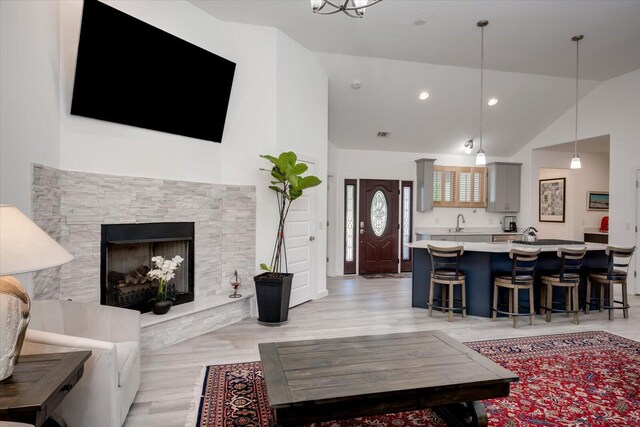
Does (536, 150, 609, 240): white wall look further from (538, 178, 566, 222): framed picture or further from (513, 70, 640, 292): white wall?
(513, 70, 640, 292): white wall

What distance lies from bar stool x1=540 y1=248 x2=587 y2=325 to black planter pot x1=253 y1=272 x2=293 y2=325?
331 cm

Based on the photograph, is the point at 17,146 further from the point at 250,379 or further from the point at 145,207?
the point at 250,379

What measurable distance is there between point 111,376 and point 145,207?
213 centimetres

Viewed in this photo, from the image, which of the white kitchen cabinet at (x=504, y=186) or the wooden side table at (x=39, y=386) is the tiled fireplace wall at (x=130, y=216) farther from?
the white kitchen cabinet at (x=504, y=186)

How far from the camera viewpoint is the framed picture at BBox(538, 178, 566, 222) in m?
8.87

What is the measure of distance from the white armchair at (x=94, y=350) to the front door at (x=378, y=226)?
19.0 feet

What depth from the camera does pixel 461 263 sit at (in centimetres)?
496

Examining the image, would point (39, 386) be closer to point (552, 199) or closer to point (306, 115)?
point (306, 115)

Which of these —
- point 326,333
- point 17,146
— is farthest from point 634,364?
point 17,146

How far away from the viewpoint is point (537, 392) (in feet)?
9.23

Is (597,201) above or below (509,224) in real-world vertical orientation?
above

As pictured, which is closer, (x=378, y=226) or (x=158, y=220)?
(x=158, y=220)

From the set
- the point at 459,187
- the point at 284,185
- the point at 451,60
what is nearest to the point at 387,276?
the point at 459,187

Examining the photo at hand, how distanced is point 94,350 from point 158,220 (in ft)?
6.96
